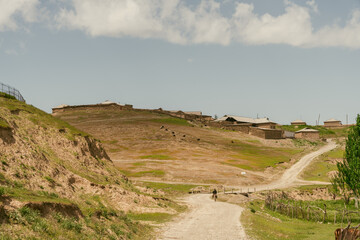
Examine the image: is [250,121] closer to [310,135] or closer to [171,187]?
[310,135]

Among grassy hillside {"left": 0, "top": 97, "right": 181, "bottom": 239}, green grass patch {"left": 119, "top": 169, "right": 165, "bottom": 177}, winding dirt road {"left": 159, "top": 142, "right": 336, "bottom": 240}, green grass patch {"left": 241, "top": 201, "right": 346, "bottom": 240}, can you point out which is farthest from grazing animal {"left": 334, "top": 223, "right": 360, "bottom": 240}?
green grass patch {"left": 119, "top": 169, "right": 165, "bottom": 177}

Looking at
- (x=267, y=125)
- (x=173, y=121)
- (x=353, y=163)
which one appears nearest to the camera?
(x=353, y=163)

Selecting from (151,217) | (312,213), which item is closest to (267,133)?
(312,213)

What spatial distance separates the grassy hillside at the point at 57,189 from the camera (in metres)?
18.7

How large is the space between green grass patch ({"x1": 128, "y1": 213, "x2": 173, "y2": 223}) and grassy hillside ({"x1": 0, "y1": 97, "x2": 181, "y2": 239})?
8.6 inches

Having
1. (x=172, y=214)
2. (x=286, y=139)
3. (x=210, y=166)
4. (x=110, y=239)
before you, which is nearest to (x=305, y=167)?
(x=210, y=166)

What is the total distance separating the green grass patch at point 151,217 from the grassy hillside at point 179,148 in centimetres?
4178

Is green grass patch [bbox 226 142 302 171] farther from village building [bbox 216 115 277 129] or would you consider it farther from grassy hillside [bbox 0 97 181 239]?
grassy hillside [bbox 0 97 181 239]

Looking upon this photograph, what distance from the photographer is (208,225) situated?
36.1m

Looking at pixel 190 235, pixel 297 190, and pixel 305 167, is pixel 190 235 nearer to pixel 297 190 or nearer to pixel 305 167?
pixel 297 190

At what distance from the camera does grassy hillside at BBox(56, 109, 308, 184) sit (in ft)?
289

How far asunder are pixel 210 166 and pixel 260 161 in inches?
818

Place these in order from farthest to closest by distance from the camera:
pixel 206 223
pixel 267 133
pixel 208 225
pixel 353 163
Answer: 1. pixel 267 133
2. pixel 353 163
3. pixel 206 223
4. pixel 208 225

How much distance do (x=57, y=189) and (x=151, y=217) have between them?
40.9 feet
